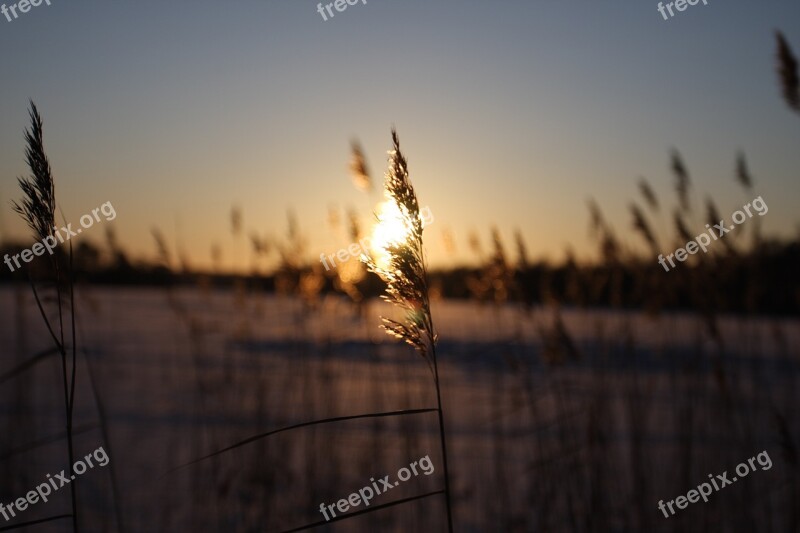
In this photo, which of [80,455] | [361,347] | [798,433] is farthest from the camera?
[361,347]

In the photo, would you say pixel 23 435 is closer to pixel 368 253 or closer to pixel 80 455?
pixel 80 455

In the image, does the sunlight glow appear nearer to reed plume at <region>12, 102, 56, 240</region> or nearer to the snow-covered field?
reed plume at <region>12, 102, 56, 240</region>

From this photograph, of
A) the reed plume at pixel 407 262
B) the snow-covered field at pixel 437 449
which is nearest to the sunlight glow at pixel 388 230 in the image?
the reed plume at pixel 407 262

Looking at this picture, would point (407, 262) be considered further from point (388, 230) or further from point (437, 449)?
point (437, 449)

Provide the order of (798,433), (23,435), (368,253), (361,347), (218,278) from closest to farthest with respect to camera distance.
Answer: (368,253)
(23,435)
(798,433)
(218,278)
(361,347)

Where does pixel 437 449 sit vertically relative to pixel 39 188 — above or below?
below

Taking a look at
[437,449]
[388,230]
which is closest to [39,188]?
[388,230]

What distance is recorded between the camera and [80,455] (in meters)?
4.65

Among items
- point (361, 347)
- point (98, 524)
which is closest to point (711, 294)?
point (98, 524)

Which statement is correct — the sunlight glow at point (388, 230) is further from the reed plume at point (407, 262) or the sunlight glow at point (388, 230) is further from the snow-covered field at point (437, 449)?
the snow-covered field at point (437, 449)

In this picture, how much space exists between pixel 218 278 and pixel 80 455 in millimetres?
1954

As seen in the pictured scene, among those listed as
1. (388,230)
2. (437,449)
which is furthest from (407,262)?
(437,449)

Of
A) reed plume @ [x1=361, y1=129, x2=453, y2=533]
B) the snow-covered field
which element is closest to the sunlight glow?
reed plume @ [x1=361, y1=129, x2=453, y2=533]

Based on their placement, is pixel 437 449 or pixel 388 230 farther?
pixel 437 449
